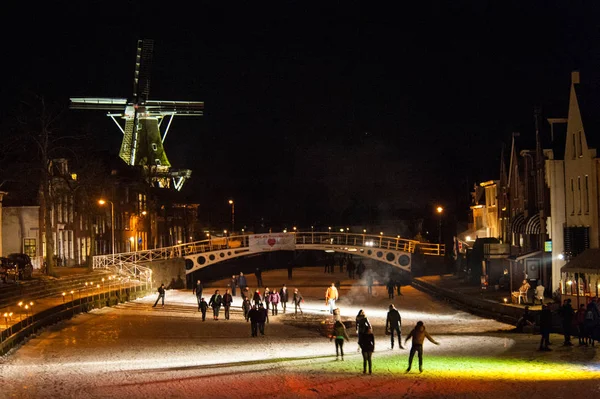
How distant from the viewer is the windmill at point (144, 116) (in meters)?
95.4

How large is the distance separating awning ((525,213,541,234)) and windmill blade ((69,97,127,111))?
2338 inches

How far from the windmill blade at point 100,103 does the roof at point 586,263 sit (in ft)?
226

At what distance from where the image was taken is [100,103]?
97.8 m

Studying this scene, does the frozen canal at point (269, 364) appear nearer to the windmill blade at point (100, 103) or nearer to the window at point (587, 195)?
the window at point (587, 195)

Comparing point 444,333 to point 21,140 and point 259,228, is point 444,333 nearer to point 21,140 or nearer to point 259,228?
point 21,140

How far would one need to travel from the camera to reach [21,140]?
50.0m

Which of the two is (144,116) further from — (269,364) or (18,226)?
(269,364)

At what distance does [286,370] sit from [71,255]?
4786 cm

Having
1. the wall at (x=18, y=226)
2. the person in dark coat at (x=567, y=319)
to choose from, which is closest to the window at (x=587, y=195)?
the person in dark coat at (x=567, y=319)

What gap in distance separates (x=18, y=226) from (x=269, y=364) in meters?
39.6

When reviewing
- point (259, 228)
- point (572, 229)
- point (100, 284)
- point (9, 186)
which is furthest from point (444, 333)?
point (259, 228)

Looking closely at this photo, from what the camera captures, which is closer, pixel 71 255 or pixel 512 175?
pixel 512 175

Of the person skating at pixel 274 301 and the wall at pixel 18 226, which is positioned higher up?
the wall at pixel 18 226

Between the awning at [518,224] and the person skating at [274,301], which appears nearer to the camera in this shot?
the person skating at [274,301]
